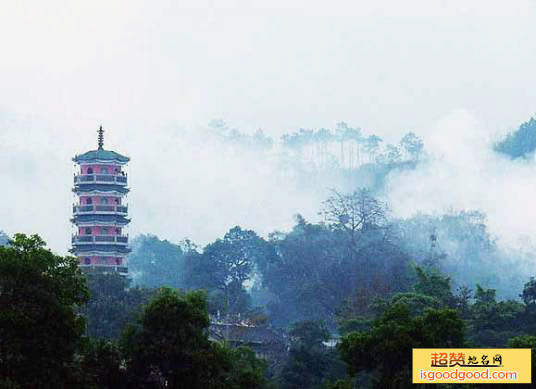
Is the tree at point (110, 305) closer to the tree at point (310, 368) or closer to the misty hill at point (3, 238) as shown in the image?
the tree at point (310, 368)

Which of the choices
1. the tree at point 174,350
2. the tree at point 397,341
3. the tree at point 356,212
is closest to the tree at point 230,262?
the tree at point 356,212

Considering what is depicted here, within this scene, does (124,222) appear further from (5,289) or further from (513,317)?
(5,289)

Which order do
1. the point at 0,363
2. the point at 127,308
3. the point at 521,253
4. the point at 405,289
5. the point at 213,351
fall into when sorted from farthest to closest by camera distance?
the point at 521,253
the point at 405,289
the point at 127,308
the point at 213,351
the point at 0,363

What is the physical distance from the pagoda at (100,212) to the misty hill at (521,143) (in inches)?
3148

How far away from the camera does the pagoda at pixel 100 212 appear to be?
119 meters

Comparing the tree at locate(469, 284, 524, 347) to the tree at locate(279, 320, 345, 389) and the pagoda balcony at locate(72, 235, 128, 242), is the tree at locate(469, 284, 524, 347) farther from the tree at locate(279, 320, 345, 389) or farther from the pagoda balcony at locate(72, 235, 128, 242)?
the pagoda balcony at locate(72, 235, 128, 242)

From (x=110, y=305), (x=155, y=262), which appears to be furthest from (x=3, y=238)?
(x=110, y=305)

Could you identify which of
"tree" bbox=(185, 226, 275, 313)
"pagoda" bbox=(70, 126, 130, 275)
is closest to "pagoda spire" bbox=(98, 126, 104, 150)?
"pagoda" bbox=(70, 126, 130, 275)

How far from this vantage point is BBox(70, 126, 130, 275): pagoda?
11919 centimetres

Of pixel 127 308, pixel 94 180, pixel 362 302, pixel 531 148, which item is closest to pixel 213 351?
pixel 127 308

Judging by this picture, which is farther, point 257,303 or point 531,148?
point 531,148

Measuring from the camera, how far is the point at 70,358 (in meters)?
47.5

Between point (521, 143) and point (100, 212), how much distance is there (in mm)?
83654

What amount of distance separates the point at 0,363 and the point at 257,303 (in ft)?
376
